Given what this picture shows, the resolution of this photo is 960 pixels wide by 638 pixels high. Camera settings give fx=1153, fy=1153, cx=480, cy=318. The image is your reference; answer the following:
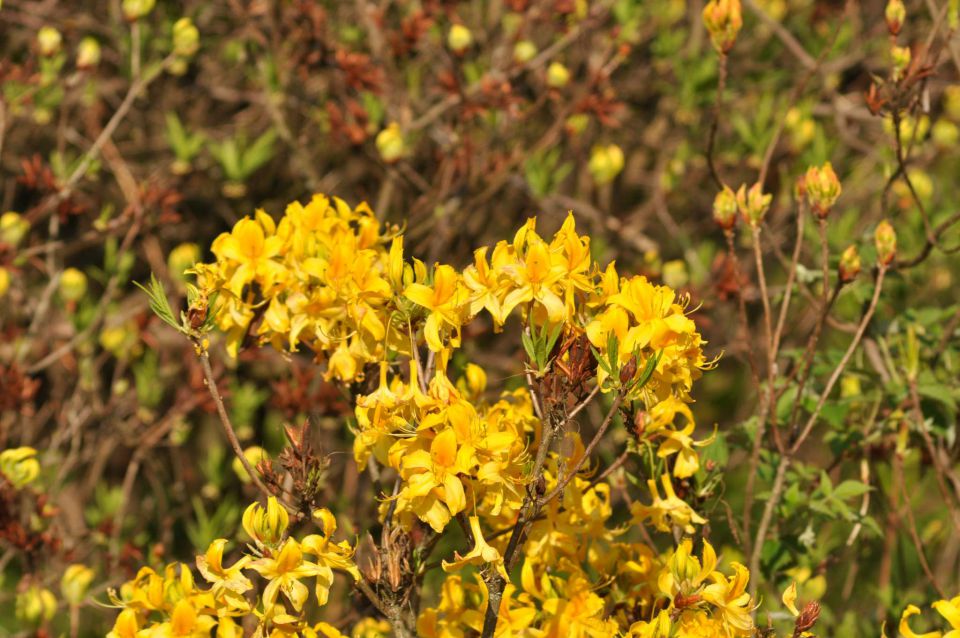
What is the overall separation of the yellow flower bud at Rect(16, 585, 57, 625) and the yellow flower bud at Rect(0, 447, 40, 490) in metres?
0.33

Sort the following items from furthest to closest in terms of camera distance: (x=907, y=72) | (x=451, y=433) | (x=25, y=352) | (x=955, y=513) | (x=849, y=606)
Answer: (x=849, y=606) → (x=25, y=352) → (x=955, y=513) → (x=907, y=72) → (x=451, y=433)

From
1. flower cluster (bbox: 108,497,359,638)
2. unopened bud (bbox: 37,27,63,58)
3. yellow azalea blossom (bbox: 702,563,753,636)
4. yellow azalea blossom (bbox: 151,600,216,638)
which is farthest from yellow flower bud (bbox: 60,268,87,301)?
yellow azalea blossom (bbox: 702,563,753,636)

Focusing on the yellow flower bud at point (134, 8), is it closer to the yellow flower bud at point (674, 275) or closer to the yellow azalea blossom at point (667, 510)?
the yellow flower bud at point (674, 275)

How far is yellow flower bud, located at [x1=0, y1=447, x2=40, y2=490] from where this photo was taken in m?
2.49

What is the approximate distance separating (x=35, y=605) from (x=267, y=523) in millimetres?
1294

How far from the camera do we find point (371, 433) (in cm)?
172

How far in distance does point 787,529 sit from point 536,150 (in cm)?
156

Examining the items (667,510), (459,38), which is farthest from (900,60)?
(459,38)

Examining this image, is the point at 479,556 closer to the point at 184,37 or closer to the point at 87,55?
the point at 184,37

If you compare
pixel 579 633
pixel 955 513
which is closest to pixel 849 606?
pixel 955 513

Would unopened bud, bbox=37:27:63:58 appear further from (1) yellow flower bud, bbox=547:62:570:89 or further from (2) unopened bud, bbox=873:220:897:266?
(2) unopened bud, bbox=873:220:897:266

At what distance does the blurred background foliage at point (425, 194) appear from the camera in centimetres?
286

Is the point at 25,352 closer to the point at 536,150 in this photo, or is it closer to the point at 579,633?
the point at 536,150

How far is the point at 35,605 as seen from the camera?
268cm
